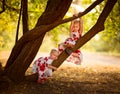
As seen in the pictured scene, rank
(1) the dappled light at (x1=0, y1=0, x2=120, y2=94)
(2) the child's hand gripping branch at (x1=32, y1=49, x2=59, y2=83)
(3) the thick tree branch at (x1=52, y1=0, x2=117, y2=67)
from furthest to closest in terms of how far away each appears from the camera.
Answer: (2) the child's hand gripping branch at (x1=32, y1=49, x2=59, y2=83) → (1) the dappled light at (x1=0, y1=0, x2=120, y2=94) → (3) the thick tree branch at (x1=52, y1=0, x2=117, y2=67)

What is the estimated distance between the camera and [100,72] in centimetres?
1112

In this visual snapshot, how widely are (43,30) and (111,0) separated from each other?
172 cm

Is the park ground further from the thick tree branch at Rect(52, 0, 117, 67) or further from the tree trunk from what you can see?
the thick tree branch at Rect(52, 0, 117, 67)

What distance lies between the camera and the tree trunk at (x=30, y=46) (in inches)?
309

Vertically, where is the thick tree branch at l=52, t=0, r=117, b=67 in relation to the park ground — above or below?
above

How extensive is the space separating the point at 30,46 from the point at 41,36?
37cm

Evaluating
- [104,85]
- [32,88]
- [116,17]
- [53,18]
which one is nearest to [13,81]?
[32,88]

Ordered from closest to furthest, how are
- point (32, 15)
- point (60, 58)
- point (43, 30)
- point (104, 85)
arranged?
1. point (43, 30)
2. point (60, 58)
3. point (104, 85)
4. point (32, 15)

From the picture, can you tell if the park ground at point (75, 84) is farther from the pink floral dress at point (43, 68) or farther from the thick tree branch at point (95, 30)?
the thick tree branch at point (95, 30)

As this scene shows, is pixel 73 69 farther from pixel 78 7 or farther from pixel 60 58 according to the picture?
pixel 60 58

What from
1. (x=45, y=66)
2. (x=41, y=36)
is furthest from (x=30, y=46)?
(x=45, y=66)

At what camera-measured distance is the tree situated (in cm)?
759

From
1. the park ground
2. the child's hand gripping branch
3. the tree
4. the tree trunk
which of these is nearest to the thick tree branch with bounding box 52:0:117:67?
the tree

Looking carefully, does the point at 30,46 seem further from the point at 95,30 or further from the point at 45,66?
the point at 95,30
